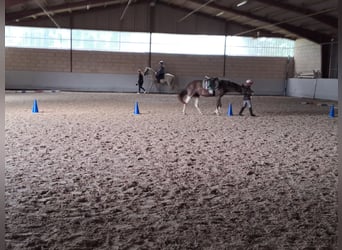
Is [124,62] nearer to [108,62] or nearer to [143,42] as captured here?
[108,62]

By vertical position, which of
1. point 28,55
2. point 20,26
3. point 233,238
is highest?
point 20,26

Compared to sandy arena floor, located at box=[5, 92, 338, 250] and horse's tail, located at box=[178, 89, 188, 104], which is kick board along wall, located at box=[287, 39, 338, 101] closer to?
horse's tail, located at box=[178, 89, 188, 104]

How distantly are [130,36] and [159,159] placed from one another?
67.7 feet

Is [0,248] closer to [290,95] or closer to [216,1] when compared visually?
[216,1]

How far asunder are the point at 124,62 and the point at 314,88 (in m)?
11.8

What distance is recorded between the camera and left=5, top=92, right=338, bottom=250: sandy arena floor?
2.81 metres

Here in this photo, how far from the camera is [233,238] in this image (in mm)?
2805

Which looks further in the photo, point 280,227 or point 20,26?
point 20,26

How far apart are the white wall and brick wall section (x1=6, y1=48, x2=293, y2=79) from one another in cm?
166

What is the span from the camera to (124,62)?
83.0ft

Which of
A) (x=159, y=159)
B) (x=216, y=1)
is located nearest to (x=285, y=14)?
(x=216, y=1)

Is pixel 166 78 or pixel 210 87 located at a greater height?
pixel 166 78

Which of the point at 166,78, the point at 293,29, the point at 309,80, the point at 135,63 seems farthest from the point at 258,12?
the point at 135,63

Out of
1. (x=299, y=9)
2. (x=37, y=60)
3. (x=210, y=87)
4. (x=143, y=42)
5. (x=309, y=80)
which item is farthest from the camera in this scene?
(x=143, y=42)
